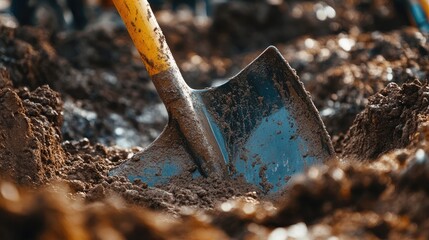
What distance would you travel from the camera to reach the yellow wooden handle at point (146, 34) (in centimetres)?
387

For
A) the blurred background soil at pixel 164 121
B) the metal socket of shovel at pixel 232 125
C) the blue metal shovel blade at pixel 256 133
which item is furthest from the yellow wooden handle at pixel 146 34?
the blurred background soil at pixel 164 121

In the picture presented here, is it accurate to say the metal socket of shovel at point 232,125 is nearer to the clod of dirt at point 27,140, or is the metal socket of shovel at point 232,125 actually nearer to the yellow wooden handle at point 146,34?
the yellow wooden handle at point 146,34

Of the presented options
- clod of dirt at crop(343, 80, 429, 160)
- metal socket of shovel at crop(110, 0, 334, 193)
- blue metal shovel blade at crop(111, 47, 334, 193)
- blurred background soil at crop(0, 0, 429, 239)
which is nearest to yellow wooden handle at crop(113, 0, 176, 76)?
metal socket of shovel at crop(110, 0, 334, 193)

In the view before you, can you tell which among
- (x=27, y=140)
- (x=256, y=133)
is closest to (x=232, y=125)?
(x=256, y=133)

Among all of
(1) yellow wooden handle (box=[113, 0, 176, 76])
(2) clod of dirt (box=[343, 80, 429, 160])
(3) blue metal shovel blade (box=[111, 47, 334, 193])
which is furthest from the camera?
(1) yellow wooden handle (box=[113, 0, 176, 76])

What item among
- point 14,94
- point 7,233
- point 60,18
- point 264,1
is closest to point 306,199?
point 7,233

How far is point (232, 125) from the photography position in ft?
13.1

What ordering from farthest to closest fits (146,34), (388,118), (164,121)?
(164,121)
(146,34)
(388,118)

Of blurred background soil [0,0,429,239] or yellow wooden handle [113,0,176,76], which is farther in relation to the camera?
yellow wooden handle [113,0,176,76]

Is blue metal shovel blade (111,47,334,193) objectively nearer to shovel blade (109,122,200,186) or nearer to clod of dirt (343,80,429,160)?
shovel blade (109,122,200,186)

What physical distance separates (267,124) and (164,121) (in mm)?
2564

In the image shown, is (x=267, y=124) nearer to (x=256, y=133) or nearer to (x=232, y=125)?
(x=256, y=133)

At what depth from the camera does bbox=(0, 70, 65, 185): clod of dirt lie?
11.4 ft

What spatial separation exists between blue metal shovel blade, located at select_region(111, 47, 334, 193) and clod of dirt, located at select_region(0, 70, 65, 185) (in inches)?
12.9
